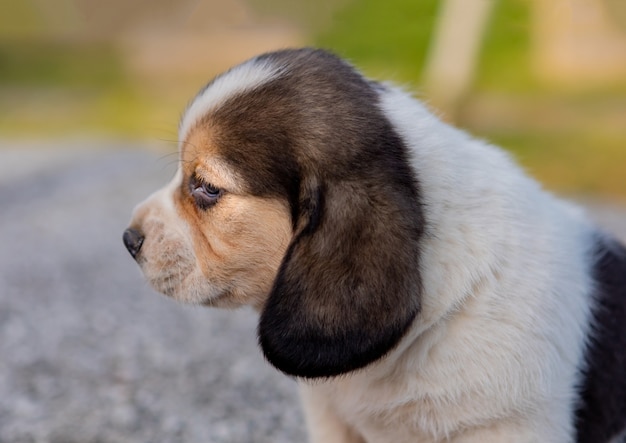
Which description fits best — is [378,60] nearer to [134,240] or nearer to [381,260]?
[134,240]

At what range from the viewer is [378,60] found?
64.2 feet

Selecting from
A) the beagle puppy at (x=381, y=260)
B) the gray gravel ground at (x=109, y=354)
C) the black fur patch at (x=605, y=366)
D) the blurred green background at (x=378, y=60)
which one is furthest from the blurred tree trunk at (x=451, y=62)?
the beagle puppy at (x=381, y=260)

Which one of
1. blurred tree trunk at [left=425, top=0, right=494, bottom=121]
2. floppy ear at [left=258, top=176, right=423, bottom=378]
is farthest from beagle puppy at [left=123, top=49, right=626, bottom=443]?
blurred tree trunk at [left=425, top=0, right=494, bottom=121]

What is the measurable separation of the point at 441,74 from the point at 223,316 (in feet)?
37.9

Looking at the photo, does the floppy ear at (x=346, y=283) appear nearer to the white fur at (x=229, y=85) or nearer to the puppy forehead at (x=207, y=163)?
the puppy forehead at (x=207, y=163)

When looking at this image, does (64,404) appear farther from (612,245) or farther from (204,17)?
(204,17)

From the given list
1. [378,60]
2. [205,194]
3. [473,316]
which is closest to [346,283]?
[473,316]

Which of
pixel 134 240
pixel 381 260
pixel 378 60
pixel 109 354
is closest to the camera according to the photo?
pixel 381 260

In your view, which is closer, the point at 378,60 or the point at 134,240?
the point at 134,240

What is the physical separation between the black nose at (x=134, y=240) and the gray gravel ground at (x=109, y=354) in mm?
1661

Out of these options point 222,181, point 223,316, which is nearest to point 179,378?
point 223,316

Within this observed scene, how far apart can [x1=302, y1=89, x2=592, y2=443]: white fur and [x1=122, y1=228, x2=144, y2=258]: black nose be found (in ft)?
3.90

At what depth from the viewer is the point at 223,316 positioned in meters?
8.74

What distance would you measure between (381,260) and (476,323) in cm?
62
